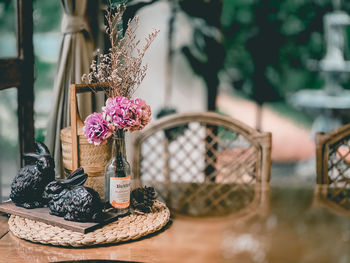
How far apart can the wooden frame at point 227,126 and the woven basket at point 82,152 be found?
1.72 ft

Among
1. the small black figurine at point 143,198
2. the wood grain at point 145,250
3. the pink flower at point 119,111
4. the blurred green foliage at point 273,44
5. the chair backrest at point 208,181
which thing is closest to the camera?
the wood grain at point 145,250

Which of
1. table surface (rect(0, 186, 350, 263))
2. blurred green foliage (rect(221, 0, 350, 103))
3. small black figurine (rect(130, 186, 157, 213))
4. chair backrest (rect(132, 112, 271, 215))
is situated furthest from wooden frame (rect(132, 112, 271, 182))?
blurred green foliage (rect(221, 0, 350, 103))

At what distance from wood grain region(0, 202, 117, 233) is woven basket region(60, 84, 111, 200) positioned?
0.13 meters

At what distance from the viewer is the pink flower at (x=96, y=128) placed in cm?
113

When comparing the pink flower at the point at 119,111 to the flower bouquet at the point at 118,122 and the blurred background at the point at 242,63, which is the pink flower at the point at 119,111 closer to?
the flower bouquet at the point at 118,122

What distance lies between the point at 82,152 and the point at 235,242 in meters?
0.50

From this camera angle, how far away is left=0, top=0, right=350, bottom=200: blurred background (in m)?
2.64

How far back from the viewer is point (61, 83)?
171cm

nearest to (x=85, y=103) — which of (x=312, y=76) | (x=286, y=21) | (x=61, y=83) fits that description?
(x=61, y=83)

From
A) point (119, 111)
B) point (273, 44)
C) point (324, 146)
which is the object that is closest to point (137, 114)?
point (119, 111)

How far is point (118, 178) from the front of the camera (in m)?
1.14

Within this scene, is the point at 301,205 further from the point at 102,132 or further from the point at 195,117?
the point at 102,132

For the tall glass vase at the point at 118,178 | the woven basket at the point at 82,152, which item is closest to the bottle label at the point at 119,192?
the tall glass vase at the point at 118,178

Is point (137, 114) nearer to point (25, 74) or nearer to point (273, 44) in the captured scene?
point (25, 74)
